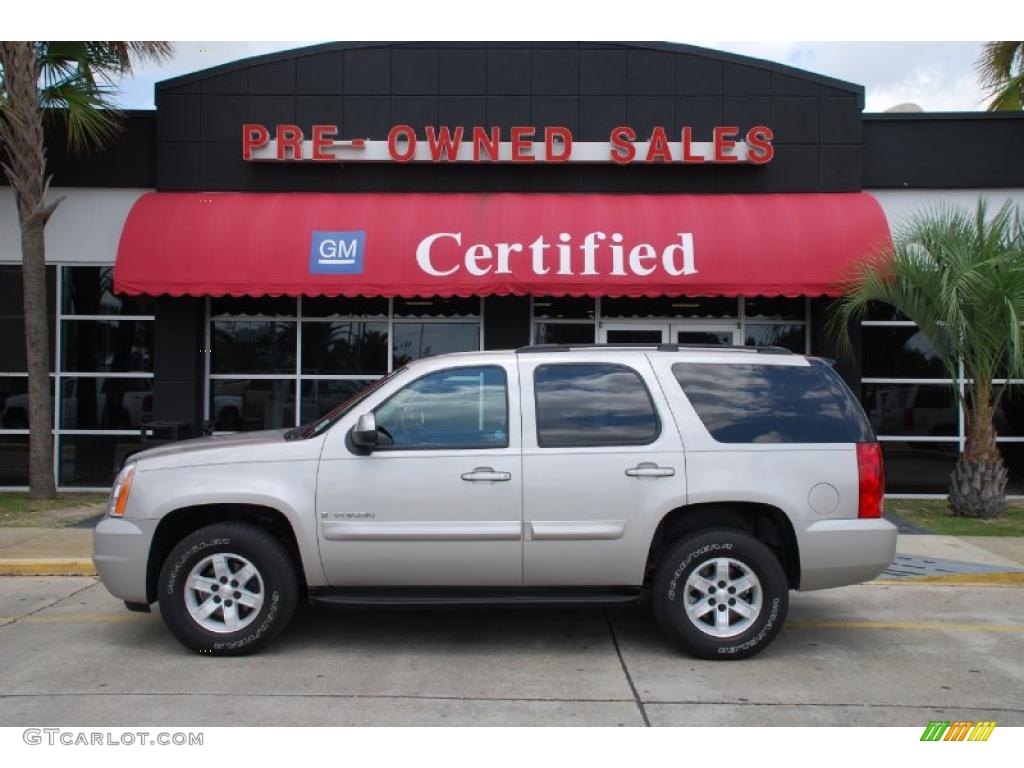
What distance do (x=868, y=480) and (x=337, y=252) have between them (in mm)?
7675

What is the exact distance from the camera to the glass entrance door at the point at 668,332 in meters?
12.7

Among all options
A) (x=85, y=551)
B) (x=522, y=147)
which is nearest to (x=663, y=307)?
(x=522, y=147)

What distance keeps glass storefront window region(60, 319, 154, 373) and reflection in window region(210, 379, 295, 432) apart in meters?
1.13

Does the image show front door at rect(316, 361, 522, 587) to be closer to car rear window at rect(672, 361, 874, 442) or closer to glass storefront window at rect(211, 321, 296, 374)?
car rear window at rect(672, 361, 874, 442)

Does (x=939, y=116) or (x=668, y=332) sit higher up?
(x=939, y=116)

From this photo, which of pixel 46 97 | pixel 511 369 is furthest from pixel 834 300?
pixel 46 97

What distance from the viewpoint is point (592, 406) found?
573cm

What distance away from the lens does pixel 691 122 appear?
12.5 meters

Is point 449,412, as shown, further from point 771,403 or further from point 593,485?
point 771,403

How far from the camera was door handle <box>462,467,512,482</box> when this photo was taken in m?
5.52

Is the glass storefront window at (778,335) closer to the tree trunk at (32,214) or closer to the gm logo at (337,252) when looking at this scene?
the gm logo at (337,252)

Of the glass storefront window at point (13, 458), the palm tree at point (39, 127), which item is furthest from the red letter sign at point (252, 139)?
the glass storefront window at point (13, 458)

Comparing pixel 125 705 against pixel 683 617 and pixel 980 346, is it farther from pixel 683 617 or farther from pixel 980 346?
pixel 980 346

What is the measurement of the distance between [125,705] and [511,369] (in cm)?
296
